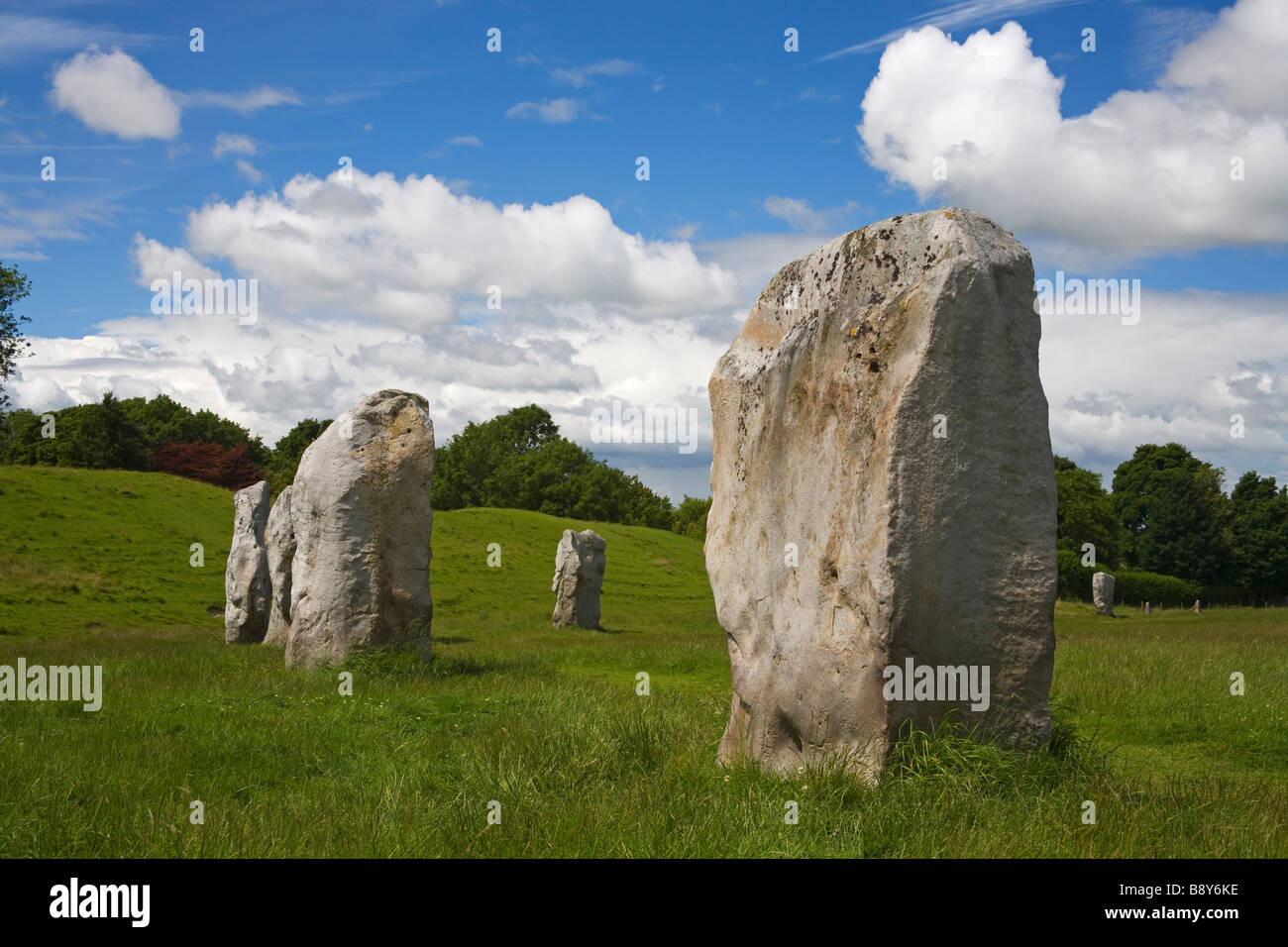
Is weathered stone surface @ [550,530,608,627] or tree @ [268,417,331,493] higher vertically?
tree @ [268,417,331,493]

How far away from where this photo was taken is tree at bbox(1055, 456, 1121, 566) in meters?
72.6

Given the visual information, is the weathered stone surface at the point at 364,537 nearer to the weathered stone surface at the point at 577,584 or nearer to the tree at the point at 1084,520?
the weathered stone surface at the point at 577,584

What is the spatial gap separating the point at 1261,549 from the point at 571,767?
77.8 metres

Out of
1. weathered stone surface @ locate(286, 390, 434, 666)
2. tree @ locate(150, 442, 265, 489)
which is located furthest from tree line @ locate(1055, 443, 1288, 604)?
weathered stone surface @ locate(286, 390, 434, 666)

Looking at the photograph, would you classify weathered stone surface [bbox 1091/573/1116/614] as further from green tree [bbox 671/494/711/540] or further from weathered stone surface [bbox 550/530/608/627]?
green tree [bbox 671/494/711/540]

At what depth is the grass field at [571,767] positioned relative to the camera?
5.90 meters

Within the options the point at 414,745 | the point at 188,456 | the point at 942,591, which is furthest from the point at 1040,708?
the point at 188,456

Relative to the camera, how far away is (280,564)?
2205 cm

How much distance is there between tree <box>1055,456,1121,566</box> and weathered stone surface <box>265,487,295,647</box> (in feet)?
194

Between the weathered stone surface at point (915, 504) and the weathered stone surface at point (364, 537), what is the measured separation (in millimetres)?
8591

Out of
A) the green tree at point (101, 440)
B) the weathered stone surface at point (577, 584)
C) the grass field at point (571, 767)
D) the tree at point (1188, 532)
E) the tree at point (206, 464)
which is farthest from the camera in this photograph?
the tree at point (1188, 532)

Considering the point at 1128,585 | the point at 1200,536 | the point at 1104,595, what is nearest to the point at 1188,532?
the point at 1200,536

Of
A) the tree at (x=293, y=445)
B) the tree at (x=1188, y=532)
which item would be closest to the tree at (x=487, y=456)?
the tree at (x=293, y=445)
